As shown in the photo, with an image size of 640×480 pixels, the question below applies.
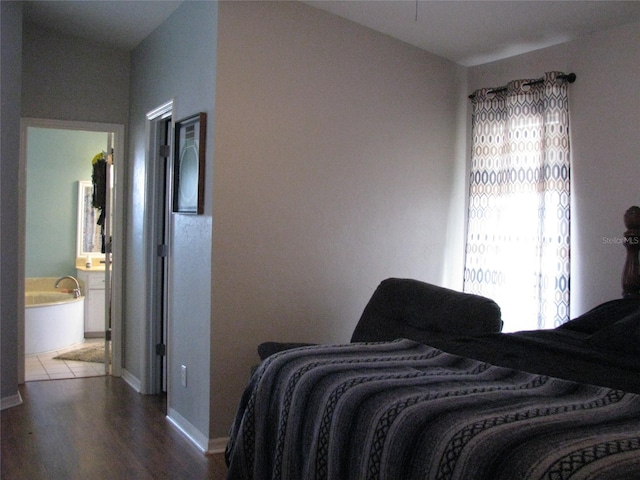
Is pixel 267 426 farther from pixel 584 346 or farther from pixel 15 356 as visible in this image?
pixel 15 356

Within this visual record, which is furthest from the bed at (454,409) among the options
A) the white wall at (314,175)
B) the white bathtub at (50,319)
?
the white bathtub at (50,319)

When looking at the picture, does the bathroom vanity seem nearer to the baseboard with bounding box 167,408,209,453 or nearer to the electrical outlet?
the baseboard with bounding box 167,408,209,453

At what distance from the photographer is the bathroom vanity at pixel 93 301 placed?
6855 mm

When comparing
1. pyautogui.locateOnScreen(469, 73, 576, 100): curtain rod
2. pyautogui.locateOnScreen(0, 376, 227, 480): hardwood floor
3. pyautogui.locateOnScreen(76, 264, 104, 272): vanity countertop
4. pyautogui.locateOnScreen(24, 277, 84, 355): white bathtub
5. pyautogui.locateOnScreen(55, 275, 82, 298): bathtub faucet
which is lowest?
pyautogui.locateOnScreen(0, 376, 227, 480): hardwood floor


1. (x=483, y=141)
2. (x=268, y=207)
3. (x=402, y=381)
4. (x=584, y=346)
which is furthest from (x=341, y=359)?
(x=483, y=141)

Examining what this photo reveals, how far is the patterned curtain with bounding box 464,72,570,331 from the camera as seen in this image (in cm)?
376

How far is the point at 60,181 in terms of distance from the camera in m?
7.10

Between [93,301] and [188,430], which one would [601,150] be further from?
[93,301]

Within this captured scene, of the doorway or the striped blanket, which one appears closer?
the striped blanket

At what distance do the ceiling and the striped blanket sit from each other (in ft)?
6.71

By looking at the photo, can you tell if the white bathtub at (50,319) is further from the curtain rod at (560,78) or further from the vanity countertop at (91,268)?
the curtain rod at (560,78)

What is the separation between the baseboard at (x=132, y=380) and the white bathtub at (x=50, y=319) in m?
1.23

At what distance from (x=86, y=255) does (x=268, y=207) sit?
4353 millimetres

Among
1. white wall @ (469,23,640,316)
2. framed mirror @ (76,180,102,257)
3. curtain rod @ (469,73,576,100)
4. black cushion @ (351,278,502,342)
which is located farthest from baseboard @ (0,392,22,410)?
curtain rod @ (469,73,576,100)
